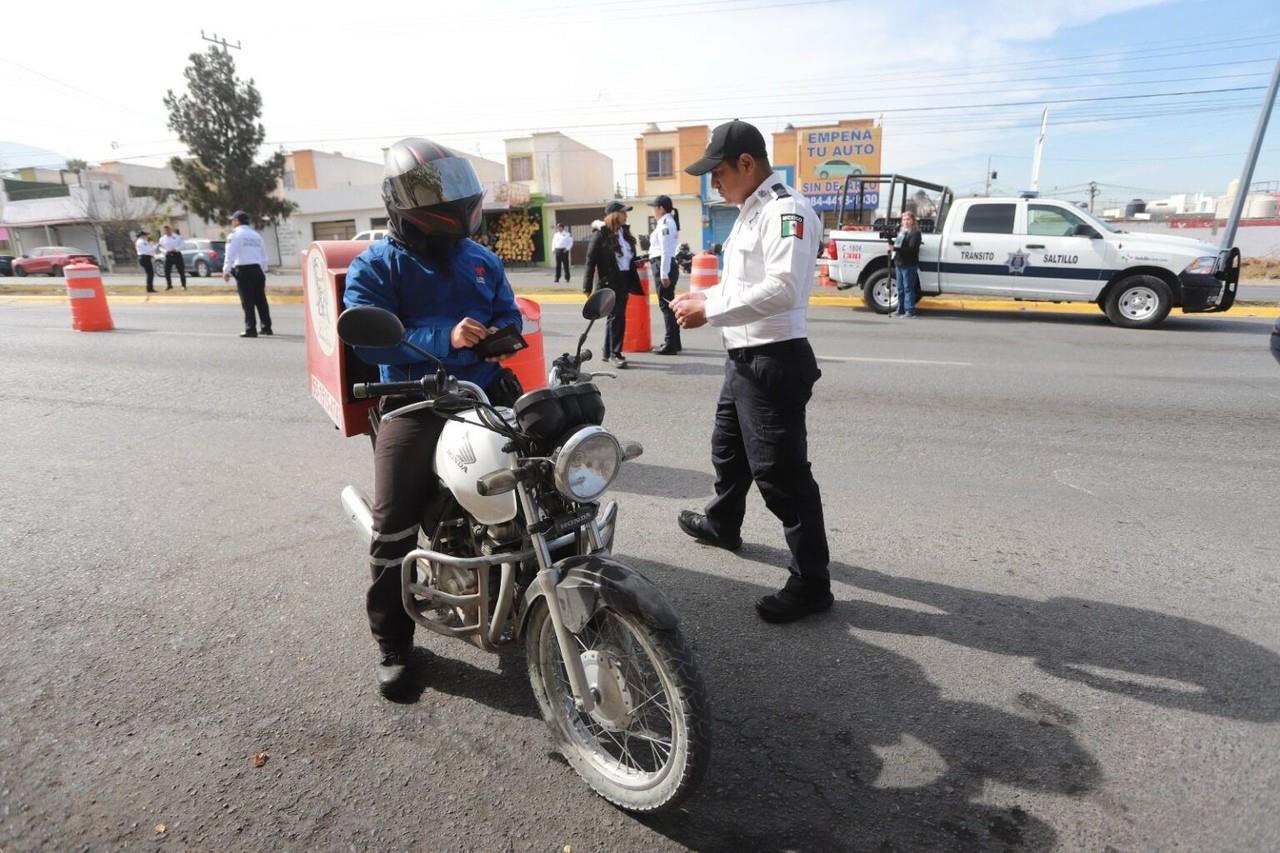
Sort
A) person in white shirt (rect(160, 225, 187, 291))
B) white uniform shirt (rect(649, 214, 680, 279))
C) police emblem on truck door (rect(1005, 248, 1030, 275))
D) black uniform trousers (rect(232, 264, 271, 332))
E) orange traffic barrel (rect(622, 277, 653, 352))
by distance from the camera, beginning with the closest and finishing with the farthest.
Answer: orange traffic barrel (rect(622, 277, 653, 352)) → white uniform shirt (rect(649, 214, 680, 279)) → black uniform trousers (rect(232, 264, 271, 332)) → police emblem on truck door (rect(1005, 248, 1030, 275)) → person in white shirt (rect(160, 225, 187, 291))

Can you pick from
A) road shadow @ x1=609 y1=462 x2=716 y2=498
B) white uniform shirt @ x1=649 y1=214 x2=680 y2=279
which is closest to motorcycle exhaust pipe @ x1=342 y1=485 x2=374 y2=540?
road shadow @ x1=609 y1=462 x2=716 y2=498

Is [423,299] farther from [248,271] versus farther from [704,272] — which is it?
[248,271]

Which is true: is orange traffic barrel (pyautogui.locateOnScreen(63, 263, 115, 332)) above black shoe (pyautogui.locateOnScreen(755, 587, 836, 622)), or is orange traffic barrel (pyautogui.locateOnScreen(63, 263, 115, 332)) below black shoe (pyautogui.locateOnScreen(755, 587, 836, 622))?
above

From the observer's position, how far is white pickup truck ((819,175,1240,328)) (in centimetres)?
1147

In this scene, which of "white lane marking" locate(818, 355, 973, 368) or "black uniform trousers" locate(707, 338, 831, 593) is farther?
"white lane marking" locate(818, 355, 973, 368)

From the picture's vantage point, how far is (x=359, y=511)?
3219mm

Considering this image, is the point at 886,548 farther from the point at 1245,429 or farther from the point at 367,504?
the point at 1245,429

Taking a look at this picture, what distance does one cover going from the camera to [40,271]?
3881cm

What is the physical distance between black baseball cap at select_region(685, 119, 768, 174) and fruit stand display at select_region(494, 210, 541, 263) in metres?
40.3

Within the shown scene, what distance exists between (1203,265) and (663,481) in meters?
10.8

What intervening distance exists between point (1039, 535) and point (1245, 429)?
11.0 ft

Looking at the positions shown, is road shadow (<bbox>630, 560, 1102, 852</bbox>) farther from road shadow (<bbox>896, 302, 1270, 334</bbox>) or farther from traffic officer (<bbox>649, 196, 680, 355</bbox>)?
road shadow (<bbox>896, 302, 1270, 334</bbox>)

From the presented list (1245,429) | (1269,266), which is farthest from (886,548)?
(1269,266)

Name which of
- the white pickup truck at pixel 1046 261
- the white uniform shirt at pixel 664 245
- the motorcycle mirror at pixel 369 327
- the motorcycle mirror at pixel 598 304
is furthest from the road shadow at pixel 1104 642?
the white pickup truck at pixel 1046 261
